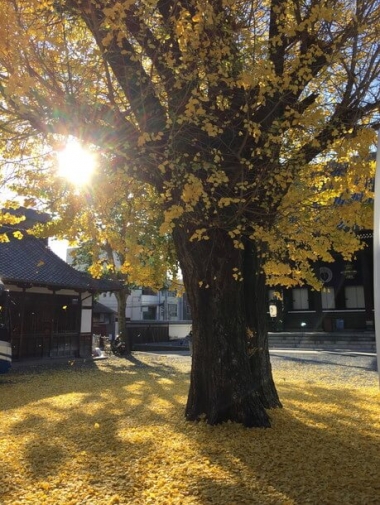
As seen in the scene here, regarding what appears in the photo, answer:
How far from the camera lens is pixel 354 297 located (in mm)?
21828

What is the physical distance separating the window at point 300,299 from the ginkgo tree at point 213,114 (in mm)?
A: 17829

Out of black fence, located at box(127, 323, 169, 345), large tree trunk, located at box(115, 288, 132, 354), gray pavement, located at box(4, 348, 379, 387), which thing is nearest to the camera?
gray pavement, located at box(4, 348, 379, 387)

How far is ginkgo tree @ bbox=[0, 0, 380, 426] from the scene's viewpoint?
17.4 feet

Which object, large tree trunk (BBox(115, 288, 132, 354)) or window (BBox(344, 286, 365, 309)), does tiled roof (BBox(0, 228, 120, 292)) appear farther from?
window (BBox(344, 286, 365, 309))

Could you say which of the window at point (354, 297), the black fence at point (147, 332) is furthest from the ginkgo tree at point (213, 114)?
the black fence at point (147, 332)

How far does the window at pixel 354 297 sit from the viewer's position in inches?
850

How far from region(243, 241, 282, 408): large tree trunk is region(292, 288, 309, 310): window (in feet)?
55.9

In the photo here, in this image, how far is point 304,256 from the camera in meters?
7.77

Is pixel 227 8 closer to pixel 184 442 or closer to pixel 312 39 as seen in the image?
pixel 312 39

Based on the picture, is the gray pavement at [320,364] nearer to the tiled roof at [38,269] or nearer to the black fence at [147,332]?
the tiled roof at [38,269]

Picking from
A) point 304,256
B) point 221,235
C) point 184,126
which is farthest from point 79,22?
point 304,256

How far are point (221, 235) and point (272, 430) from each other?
2634 millimetres

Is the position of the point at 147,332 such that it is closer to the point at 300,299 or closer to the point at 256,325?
the point at 300,299

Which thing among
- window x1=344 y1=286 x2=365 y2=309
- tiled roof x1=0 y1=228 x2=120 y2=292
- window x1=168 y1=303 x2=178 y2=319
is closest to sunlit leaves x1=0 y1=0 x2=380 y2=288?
tiled roof x1=0 y1=228 x2=120 y2=292
